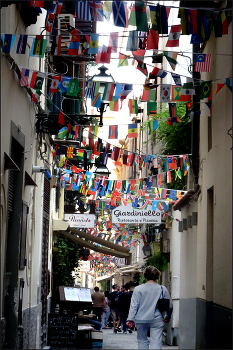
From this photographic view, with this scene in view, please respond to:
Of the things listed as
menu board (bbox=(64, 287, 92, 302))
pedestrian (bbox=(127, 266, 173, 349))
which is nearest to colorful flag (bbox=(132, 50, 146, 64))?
pedestrian (bbox=(127, 266, 173, 349))

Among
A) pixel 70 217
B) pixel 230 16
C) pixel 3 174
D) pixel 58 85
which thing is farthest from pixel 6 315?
pixel 70 217

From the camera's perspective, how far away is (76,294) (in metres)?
15.7

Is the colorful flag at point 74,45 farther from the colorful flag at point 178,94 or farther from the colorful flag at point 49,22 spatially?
the colorful flag at point 178,94

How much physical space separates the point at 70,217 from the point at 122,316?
4375 millimetres

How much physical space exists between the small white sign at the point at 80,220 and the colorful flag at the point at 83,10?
14.6 m

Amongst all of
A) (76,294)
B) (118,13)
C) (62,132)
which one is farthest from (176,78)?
(76,294)

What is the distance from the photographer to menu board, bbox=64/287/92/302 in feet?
50.2

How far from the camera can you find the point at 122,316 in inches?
881

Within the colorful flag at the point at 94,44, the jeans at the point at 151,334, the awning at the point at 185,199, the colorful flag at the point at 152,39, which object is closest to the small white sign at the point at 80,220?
the awning at the point at 185,199

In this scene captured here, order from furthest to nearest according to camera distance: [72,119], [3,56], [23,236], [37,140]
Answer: [72,119] < [37,140] < [23,236] < [3,56]

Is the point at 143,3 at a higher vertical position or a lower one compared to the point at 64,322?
higher

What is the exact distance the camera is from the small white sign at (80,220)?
74.4 feet

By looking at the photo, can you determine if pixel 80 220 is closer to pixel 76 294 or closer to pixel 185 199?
pixel 76 294

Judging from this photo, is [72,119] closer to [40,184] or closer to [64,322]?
[40,184]
